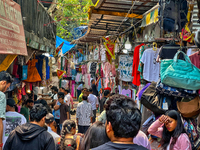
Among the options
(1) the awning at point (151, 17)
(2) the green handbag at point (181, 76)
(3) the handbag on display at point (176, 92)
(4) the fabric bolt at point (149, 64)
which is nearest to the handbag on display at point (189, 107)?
(3) the handbag on display at point (176, 92)

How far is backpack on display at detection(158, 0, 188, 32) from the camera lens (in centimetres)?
423

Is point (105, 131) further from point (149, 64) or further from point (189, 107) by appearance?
point (149, 64)

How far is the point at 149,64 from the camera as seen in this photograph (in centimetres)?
561

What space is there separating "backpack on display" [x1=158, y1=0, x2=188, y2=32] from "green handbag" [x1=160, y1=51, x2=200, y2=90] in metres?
1.10

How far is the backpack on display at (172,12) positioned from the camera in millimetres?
4227

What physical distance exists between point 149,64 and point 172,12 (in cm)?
164

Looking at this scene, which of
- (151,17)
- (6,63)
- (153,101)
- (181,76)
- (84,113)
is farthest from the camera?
(84,113)

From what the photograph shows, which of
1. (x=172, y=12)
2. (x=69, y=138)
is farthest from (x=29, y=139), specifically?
(x=172, y=12)

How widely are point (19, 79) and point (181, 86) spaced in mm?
5369

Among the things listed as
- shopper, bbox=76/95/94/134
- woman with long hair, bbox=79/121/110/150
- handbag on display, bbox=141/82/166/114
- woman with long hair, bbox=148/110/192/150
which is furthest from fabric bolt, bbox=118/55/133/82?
woman with long hair, bbox=79/121/110/150

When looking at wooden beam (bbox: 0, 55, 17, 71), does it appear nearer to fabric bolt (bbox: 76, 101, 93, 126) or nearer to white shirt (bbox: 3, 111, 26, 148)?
white shirt (bbox: 3, 111, 26, 148)

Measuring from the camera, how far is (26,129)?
117 inches

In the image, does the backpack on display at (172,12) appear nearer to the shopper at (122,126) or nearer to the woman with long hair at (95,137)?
the woman with long hair at (95,137)

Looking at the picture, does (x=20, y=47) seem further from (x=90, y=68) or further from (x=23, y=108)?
(x=90, y=68)
